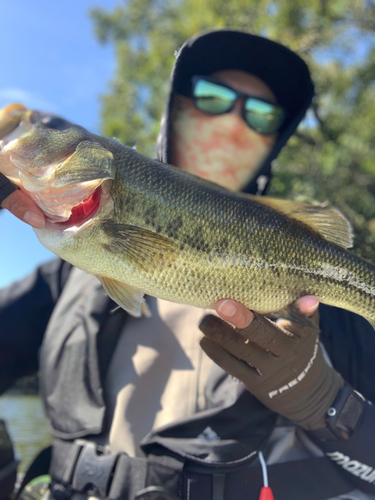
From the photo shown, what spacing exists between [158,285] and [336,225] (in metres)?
1.03

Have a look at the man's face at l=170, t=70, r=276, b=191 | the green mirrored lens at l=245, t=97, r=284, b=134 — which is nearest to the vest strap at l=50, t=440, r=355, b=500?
the man's face at l=170, t=70, r=276, b=191

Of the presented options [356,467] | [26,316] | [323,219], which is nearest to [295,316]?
[323,219]

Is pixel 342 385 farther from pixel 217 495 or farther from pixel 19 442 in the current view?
pixel 19 442

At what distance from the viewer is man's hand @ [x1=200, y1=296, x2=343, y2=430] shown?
1873mm

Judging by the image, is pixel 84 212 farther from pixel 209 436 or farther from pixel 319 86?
pixel 319 86

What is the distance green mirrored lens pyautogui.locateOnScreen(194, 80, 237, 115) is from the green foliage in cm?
304

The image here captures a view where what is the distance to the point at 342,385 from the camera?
2.10m

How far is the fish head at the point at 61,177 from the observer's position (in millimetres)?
1696

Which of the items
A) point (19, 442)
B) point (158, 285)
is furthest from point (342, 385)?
point (19, 442)

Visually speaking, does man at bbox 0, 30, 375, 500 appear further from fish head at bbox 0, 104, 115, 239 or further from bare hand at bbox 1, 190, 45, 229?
bare hand at bbox 1, 190, 45, 229

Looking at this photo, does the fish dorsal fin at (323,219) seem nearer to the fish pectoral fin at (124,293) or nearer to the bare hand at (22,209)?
the fish pectoral fin at (124,293)

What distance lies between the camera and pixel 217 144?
287 centimetres

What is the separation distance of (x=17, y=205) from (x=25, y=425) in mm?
8564

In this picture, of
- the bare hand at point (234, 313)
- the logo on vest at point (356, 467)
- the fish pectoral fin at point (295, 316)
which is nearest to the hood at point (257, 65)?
the fish pectoral fin at point (295, 316)
